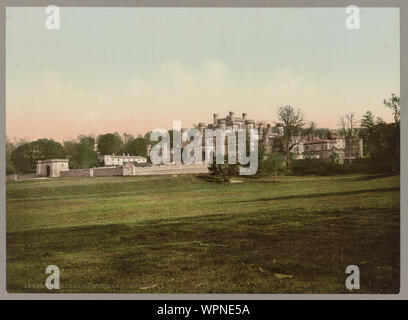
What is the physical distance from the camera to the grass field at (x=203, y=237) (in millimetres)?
7000

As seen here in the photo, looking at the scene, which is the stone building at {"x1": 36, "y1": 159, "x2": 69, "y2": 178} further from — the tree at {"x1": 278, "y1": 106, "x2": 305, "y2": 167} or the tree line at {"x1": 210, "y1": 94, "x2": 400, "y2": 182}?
the tree at {"x1": 278, "y1": 106, "x2": 305, "y2": 167}

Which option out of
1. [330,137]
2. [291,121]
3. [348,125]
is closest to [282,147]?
[291,121]

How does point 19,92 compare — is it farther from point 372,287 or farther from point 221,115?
point 372,287

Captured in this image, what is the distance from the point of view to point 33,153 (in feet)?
24.2

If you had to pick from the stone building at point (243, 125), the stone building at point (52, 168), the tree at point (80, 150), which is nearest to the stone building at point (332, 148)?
the stone building at point (243, 125)

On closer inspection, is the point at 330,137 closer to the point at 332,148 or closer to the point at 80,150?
the point at 332,148

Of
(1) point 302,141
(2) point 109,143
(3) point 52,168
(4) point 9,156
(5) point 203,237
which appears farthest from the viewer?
(1) point 302,141

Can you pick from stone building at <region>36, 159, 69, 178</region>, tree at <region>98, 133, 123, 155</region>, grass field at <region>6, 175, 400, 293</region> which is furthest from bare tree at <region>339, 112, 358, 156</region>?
stone building at <region>36, 159, 69, 178</region>

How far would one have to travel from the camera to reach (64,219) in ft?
24.2

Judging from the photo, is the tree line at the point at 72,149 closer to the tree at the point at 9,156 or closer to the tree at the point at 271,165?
the tree at the point at 9,156

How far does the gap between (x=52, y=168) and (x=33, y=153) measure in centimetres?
51
